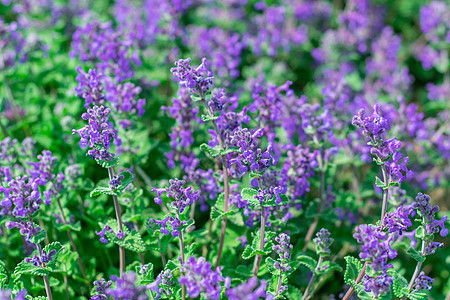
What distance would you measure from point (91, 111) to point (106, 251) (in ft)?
8.96

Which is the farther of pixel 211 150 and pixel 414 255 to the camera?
pixel 211 150

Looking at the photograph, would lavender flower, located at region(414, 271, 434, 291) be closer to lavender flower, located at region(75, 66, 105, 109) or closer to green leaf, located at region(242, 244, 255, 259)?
green leaf, located at region(242, 244, 255, 259)

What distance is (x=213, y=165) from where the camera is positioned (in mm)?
7305

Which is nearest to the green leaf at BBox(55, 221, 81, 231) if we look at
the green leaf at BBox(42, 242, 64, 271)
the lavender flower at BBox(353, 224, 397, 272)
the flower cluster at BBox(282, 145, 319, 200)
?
the green leaf at BBox(42, 242, 64, 271)

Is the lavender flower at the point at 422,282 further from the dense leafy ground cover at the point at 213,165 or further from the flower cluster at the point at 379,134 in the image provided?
the flower cluster at the point at 379,134

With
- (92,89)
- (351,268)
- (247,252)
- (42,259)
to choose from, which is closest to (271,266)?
(247,252)

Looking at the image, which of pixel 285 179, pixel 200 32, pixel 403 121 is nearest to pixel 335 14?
pixel 200 32

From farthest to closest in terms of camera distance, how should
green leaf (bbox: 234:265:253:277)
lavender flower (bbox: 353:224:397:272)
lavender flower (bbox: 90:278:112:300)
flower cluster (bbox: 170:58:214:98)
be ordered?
1. green leaf (bbox: 234:265:253:277)
2. flower cluster (bbox: 170:58:214:98)
3. lavender flower (bbox: 90:278:112:300)
4. lavender flower (bbox: 353:224:397:272)

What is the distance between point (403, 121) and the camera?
772cm

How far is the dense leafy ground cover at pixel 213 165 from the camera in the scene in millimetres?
4766

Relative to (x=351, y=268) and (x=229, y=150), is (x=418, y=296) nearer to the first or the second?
(x=351, y=268)

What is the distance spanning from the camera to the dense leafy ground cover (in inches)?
188

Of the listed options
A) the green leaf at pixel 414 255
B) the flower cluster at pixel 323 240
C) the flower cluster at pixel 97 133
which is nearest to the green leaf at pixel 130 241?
the flower cluster at pixel 97 133

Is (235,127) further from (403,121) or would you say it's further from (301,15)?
(301,15)
